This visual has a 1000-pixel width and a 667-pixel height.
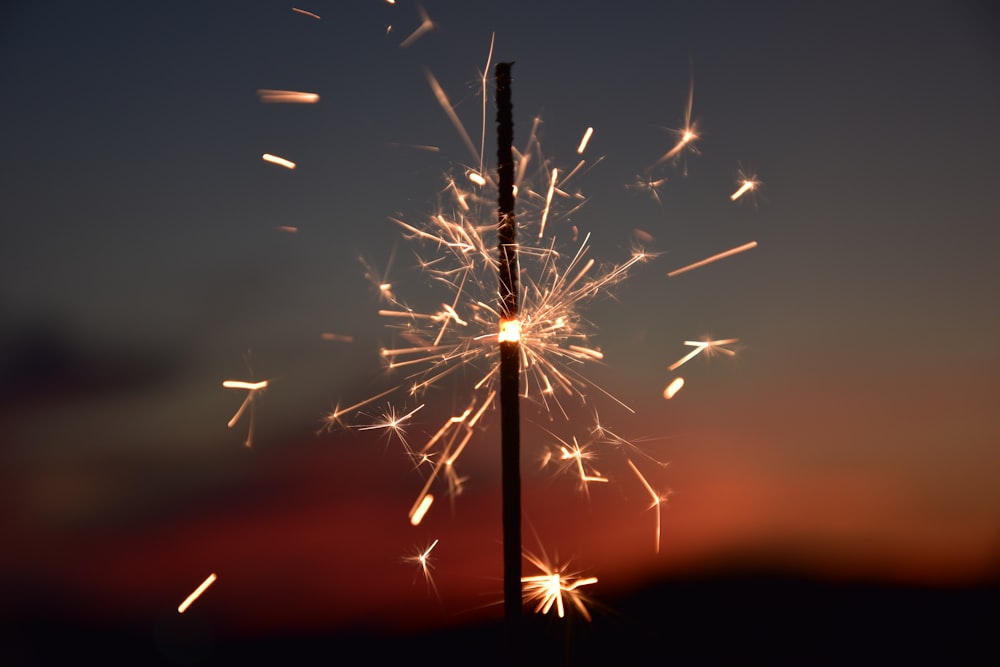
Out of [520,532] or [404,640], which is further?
[404,640]

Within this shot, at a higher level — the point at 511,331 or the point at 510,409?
the point at 511,331

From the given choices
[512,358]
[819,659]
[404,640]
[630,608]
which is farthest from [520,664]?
[404,640]

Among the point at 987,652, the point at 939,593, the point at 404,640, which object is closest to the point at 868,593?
the point at 939,593

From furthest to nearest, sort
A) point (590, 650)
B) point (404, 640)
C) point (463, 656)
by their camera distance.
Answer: point (404, 640)
point (463, 656)
point (590, 650)

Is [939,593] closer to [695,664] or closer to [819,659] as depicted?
[819,659]

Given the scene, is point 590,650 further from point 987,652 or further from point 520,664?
point 520,664

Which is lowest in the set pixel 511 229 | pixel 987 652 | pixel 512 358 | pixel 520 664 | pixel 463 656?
pixel 520 664

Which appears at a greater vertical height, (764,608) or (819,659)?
(764,608)

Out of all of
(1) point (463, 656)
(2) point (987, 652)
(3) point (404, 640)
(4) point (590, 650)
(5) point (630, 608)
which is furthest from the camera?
(3) point (404, 640)

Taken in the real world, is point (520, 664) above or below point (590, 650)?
below
